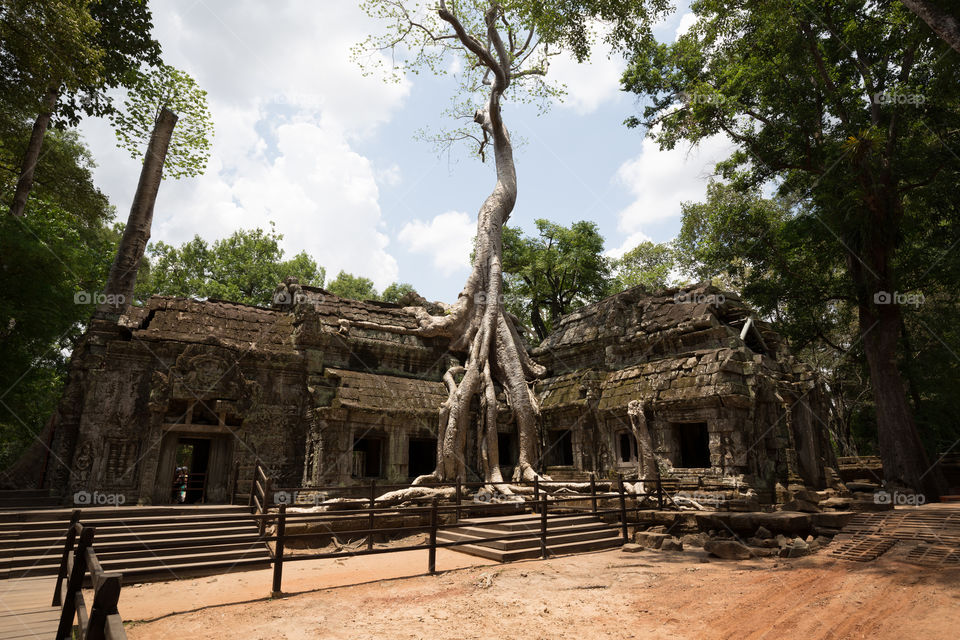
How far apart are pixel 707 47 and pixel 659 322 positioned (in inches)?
359

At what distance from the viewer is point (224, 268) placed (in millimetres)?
27891

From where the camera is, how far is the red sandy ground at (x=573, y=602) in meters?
4.76

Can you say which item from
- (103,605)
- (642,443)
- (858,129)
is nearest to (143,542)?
(103,605)

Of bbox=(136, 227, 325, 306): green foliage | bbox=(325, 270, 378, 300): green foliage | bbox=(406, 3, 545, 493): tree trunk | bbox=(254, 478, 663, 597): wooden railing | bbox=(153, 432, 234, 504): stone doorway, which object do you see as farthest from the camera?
bbox=(325, 270, 378, 300): green foliage

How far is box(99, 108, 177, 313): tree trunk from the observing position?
1484 cm

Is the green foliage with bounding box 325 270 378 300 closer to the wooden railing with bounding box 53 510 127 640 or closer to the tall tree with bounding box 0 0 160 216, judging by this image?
the tall tree with bounding box 0 0 160 216

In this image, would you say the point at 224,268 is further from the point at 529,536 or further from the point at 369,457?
the point at 529,536

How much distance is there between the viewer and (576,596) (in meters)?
5.97

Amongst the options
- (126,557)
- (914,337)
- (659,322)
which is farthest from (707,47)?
(126,557)

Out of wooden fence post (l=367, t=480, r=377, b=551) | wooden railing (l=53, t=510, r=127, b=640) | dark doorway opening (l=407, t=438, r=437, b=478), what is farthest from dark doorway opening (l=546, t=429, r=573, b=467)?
wooden railing (l=53, t=510, r=127, b=640)

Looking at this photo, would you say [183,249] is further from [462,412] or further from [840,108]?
[840,108]

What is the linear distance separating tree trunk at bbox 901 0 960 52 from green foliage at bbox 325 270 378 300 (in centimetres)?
3121

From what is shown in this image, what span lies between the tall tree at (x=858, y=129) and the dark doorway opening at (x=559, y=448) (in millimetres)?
8115

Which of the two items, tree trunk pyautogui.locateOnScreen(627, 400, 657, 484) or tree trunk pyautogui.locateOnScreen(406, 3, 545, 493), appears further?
tree trunk pyautogui.locateOnScreen(406, 3, 545, 493)
